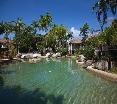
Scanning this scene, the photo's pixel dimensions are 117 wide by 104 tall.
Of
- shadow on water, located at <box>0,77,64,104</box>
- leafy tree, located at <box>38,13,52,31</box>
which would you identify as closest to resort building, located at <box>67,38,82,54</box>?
leafy tree, located at <box>38,13,52,31</box>

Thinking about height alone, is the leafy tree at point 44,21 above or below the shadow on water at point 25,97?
above

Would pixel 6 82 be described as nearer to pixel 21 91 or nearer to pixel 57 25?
pixel 21 91

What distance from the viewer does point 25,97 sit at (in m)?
17.5

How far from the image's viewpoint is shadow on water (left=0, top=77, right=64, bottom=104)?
637 inches

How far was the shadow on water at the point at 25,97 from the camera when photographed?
1619 cm

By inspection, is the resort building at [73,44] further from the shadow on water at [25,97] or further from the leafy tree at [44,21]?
the shadow on water at [25,97]

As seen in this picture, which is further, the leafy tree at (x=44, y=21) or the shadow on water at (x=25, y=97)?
the leafy tree at (x=44, y=21)

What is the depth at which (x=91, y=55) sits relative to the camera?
40969 mm

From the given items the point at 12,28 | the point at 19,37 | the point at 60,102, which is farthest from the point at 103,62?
the point at 12,28

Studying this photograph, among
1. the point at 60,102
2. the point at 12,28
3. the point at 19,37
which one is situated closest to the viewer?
the point at 60,102

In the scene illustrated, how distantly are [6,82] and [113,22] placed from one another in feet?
66.5

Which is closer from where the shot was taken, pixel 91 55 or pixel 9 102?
pixel 9 102

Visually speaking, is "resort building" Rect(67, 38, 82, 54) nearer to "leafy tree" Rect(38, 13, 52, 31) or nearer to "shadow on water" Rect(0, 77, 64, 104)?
"leafy tree" Rect(38, 13, 52, 31)

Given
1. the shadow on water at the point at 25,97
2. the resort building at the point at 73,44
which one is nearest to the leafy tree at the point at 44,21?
the resort building at the point at 73,44
